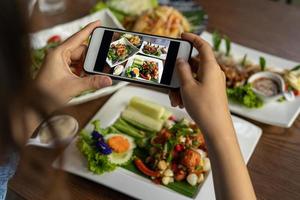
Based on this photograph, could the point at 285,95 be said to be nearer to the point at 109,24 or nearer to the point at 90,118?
the point at 90,118

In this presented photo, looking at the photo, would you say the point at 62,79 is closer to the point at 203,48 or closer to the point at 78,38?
the point at 78,38

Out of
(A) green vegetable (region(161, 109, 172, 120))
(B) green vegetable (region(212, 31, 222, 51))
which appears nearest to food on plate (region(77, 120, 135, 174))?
(A) green vegetable (region(161, 109, 172, 120))

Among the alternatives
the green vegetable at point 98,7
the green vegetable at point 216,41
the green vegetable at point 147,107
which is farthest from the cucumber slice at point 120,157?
the green vegetable at point 98,7

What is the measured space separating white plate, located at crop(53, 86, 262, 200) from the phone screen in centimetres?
27

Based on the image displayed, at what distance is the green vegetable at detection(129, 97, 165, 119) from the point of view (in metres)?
1.20

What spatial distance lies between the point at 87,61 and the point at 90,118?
29 centimetres

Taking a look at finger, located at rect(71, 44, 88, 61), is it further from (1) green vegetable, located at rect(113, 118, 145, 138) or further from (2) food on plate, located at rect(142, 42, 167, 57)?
(1) green vegetable, located at rect(113, 118, 145, 138)

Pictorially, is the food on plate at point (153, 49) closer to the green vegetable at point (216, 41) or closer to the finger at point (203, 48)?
the finger at point (203, 48)

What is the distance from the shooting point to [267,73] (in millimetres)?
1279

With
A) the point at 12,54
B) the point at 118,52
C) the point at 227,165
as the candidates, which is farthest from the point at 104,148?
the point at 12,54

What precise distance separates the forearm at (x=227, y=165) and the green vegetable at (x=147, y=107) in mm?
351

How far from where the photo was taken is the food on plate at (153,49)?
976 mm

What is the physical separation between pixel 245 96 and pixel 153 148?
0.31 m

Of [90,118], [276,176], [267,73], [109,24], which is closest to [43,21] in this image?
[109,24]
